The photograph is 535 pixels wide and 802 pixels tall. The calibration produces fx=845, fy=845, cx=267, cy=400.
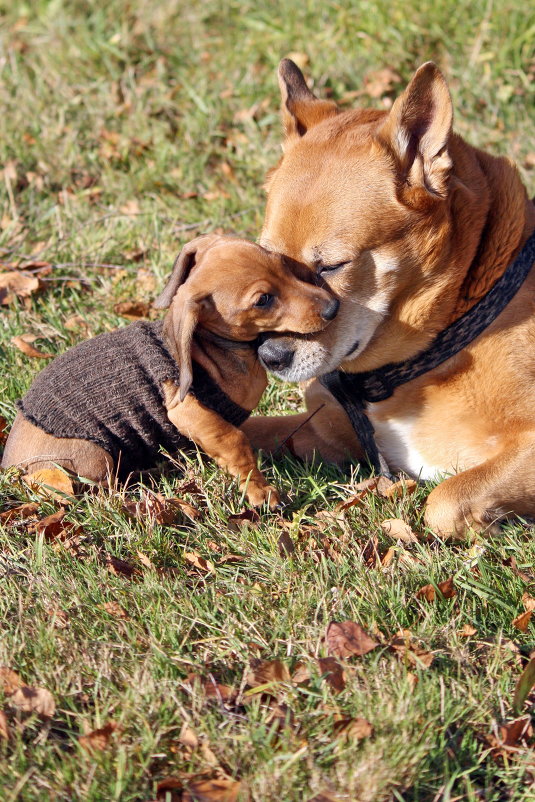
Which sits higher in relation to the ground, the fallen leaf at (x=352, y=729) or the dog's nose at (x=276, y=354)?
the dog's nose at (x=276, y=354)

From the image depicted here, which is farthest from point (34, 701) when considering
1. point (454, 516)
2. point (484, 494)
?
point (484, 494)

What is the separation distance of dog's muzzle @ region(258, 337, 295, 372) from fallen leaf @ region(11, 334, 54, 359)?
1578 mm

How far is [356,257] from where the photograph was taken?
331 centimetres

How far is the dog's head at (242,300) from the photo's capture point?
3.32 meters

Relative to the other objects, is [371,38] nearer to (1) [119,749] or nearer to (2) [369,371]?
(2) [369,371]

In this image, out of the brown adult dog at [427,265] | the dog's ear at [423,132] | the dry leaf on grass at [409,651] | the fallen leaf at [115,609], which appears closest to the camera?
the dry leaf on grass at [409,651]

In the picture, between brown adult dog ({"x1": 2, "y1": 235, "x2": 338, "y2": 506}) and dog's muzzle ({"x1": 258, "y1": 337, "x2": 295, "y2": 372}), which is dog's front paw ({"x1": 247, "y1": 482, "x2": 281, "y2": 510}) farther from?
dog's muzzle ({"x1": 258, "y1": 337, "x2": 295, "y2": 372})

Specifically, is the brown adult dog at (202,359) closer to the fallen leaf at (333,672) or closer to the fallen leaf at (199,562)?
the fallen leaf at (199,562)

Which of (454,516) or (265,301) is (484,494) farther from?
(265,301)

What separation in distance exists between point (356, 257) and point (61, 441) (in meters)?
1.44

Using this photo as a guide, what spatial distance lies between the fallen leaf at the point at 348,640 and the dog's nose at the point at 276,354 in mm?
1133

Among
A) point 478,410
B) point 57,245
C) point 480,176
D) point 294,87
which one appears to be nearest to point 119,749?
point 478,410

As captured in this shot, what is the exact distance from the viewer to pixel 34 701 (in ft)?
8.52

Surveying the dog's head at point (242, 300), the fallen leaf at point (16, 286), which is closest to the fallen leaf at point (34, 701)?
the dog's head at point (242, 300)
